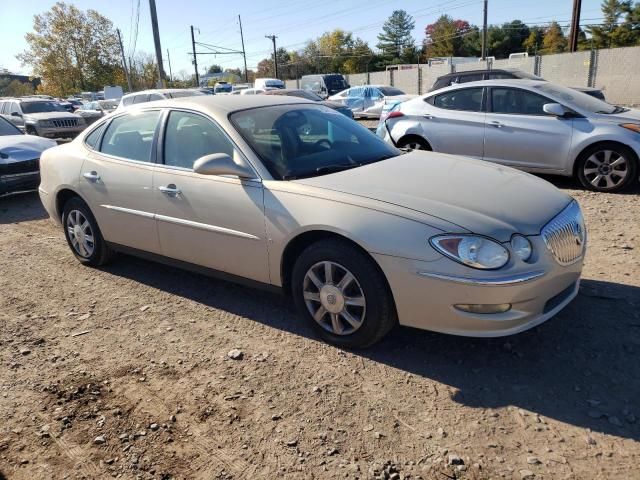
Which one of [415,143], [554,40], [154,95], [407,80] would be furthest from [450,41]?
[415,143]

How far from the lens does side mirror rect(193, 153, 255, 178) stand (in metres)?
3.45

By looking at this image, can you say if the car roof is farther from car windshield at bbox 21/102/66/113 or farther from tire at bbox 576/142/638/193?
car windshield at bbox 21/102/66/113

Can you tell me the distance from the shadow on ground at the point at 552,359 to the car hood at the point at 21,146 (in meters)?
6.31

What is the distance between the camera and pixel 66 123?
17359 mm

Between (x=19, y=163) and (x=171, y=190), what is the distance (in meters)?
5.88

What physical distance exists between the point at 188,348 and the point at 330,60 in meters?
93.5

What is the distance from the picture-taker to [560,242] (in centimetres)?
308

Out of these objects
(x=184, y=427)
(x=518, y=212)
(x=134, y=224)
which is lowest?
(x=184, y=427)

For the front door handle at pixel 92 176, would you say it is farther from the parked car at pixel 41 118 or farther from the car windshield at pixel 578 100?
the parked car at pixel 41 118

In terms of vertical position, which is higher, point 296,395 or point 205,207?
point 205,207

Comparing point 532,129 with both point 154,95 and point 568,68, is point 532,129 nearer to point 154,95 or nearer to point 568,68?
point 154,95

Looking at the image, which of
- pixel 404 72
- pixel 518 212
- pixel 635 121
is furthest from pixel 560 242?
pixel 404 72

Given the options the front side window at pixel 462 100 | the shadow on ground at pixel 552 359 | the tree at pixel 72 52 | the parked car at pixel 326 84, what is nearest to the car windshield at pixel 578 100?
the front side window at pixel 462 100

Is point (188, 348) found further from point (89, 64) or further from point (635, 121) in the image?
point (89, 64)
